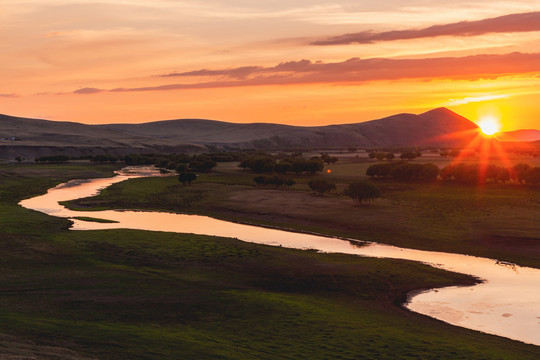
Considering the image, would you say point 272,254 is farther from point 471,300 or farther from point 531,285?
point 531,285

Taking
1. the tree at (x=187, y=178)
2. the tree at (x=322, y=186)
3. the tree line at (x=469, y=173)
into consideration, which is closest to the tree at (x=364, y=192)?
the tree at (x=322, y=186)

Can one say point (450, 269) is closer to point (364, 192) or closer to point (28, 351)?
point (364, 192)

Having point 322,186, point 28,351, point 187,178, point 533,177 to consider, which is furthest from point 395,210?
A: point 28,351

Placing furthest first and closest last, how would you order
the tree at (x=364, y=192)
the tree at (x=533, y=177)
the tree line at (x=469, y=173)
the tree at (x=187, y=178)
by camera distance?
the tree at (x=187, y=178), the tree line at (x=469, y=173), the tree at (x=533, y=177), the tree at (x=364, y=192)

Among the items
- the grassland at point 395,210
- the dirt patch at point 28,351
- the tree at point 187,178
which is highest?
the tree at point 187,178

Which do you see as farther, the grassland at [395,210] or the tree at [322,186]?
the tree at [322,186]

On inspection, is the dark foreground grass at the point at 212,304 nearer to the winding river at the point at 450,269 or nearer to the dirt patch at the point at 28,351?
the dirt patch at the point at 28,351

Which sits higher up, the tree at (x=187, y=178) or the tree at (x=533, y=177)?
the tree at (x=533, y=177)

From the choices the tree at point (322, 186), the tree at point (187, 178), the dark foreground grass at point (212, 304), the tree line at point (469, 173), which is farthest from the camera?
the tree at point (187, 178)
